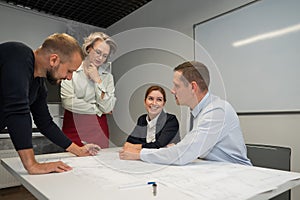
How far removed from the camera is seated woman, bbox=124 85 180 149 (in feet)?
5.19

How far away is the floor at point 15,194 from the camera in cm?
242

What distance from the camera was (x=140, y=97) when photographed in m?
2.96

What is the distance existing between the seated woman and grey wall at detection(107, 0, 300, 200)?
0.63 meters

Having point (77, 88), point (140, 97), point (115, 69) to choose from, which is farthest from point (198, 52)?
point (115, 69)

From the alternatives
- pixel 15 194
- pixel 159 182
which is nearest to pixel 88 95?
pixel 159 182

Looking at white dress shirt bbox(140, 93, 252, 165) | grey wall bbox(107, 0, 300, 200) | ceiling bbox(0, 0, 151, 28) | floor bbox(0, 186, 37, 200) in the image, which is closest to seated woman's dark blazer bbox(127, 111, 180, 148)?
white dress shirt bbox(140, 93, 252, 165)

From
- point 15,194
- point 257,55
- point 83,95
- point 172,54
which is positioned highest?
point 172,54

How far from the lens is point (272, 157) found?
4.06ft

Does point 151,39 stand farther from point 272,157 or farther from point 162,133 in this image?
point 272,157

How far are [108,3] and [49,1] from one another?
0.67 meters

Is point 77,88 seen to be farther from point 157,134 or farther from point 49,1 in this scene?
point 49,1

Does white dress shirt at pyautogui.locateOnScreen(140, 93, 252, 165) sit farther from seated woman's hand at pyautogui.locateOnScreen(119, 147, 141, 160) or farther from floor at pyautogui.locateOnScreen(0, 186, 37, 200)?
floor at pyautogui.locateOnScreen(0, 186, 37, 200)

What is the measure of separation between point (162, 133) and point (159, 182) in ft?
2.80

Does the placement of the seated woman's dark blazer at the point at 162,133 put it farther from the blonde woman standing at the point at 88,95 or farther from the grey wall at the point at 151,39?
the grey wall at the point at 151,39
